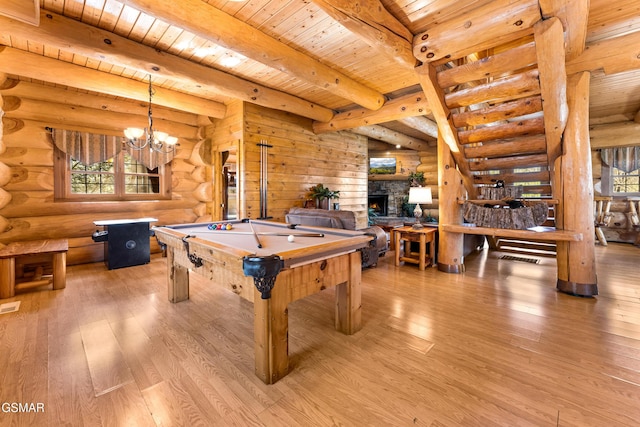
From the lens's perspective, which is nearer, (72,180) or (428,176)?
(72,180)

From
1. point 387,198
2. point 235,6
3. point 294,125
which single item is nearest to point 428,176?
point 387,198

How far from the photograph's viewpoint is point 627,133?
6047 millimetres

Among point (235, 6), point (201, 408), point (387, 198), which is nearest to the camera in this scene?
point (201, 408)

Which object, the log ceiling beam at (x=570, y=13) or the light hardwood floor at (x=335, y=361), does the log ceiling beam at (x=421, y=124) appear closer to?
the log ceiling beam at (x=570, y=13)

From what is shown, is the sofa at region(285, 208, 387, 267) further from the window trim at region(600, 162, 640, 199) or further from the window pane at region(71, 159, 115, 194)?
the window trim at region(600, 162, 640, 199)

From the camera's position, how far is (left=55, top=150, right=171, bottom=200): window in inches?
179

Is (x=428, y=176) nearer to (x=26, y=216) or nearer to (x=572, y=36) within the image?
(x=572, y=36)

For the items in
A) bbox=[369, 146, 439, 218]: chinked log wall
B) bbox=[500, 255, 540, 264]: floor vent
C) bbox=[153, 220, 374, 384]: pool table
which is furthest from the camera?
bbox=[369, 146, 439, 218]: chinked log wall

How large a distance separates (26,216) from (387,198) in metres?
8.66

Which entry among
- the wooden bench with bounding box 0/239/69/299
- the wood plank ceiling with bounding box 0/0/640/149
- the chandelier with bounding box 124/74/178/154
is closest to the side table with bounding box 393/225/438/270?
the wood plank ceiling with bounding box 0/0/640/149

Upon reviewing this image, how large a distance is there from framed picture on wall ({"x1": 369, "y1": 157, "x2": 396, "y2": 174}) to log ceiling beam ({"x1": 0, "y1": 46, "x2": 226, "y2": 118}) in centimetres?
567

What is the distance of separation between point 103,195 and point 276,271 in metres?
5.09

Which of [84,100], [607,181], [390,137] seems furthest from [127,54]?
[607,181]

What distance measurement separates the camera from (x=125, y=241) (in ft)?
14.3
